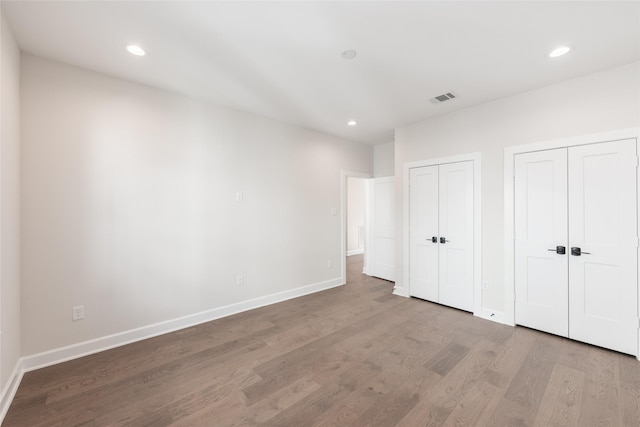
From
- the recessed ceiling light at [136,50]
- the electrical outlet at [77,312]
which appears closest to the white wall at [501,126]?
the recessed ceiling light at [136,50]

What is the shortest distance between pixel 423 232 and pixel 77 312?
438cm

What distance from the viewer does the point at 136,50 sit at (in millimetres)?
2311

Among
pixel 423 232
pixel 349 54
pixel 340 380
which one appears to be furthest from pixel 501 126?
pixel 340 380

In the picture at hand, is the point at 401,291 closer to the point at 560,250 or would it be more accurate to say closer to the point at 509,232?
the point at 509,232

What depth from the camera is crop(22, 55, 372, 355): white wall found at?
2.40m

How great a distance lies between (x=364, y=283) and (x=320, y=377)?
3.01 metres

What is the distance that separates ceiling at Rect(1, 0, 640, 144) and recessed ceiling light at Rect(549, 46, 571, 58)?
5 cm

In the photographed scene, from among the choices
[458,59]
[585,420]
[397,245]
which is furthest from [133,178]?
[585,420]

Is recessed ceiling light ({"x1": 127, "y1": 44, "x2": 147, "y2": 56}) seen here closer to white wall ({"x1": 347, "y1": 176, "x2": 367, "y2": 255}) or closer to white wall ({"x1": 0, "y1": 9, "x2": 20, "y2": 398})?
white wall ({"x1": 0, "y1": 9, "x2": 20, "y2": 398})

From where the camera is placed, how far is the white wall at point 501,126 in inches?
102

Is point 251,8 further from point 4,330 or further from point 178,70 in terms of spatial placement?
point 4,330

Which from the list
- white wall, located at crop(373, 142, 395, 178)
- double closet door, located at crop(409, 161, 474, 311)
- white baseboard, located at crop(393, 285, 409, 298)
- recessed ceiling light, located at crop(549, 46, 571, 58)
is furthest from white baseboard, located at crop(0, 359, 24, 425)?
white wall, located at crop(373, 142, 395, 178)

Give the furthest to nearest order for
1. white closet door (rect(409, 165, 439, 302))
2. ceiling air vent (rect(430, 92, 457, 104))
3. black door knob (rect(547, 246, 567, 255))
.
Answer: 1. white closet door (rect(409, 165, 439, 302))
2. ceiling air vent (rect(430, 92, 457, 104))
3. black door knob (rect(547, 246, 567, 255))

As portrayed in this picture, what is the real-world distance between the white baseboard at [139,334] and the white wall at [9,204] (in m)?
0.20
